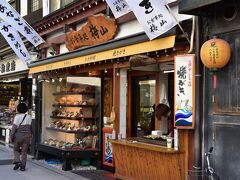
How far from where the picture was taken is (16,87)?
24.6 metres

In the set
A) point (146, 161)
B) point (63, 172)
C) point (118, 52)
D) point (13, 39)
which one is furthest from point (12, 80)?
point (146, 161)

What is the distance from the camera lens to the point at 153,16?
8125 mm

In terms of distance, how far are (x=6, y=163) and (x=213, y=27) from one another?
9.42m

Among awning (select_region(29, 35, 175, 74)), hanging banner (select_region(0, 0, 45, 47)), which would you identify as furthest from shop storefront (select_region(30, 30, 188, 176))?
hanging banner (select_region(0, 0, 45, 47))

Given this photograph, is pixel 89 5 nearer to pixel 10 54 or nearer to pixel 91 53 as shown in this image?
pixel 91 53

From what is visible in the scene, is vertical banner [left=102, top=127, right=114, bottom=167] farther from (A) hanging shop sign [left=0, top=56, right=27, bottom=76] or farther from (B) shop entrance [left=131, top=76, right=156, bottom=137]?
(A) hanging shop sign [left=0, top=56, right=27, bottom=76]

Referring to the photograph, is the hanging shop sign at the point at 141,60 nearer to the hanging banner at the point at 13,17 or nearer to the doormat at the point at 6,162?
the hanging banner at the point at 13,17

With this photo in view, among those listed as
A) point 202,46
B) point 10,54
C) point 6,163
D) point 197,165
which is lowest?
point 6,163

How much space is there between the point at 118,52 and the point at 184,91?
87.6 inches

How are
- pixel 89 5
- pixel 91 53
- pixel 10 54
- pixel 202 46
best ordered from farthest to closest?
pixel 10 54 < pixel 89 5 < pixel 91 53 < pixel 202 46

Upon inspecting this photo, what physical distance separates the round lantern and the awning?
844 mm

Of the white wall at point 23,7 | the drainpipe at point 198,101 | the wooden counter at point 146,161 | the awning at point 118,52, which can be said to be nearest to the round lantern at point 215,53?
the drainpipe at point 198,101

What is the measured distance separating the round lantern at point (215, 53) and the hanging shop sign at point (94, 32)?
410cm

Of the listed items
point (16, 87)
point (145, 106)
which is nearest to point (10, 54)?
point (16, 87)
